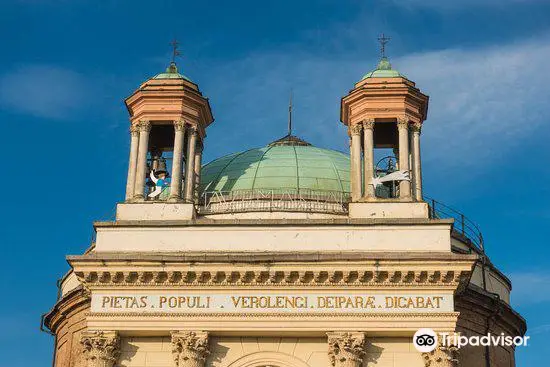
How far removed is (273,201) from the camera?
39.8 m

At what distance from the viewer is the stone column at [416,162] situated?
36.2 m

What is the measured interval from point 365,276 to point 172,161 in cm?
855

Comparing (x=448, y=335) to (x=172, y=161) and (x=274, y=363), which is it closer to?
(x=274, y=363)

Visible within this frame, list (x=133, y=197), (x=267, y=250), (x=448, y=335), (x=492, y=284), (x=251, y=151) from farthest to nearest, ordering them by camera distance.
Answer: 1. (x=251, y=151)
2. (x=492, y=284)
3. (x=133, y=197)
4. (x=267, y=250)
5. (x=448, y=335)

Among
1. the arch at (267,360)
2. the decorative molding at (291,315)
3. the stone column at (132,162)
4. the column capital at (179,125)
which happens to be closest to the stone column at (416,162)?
the decorative molding at (291,315)

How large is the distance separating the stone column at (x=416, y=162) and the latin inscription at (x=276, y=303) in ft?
17.4

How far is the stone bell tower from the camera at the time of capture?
3472cm

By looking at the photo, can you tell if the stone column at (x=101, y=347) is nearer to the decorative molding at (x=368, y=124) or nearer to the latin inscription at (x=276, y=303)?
the latin inscription at (x=276, y=303)

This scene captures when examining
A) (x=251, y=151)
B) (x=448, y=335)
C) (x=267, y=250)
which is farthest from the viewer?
(x=251, y=151)

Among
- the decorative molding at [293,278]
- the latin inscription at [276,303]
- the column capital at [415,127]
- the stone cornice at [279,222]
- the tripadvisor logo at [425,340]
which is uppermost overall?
the column capital at [415,127]

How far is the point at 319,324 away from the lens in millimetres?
31391

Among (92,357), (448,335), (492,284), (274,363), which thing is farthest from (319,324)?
(492,284)

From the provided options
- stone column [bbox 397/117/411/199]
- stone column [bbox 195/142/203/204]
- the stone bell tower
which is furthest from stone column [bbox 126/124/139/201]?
stone column [bbox 397/117/411/199]

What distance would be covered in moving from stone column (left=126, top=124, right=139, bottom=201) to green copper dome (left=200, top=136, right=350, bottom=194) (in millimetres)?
5144
